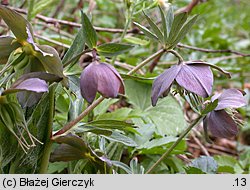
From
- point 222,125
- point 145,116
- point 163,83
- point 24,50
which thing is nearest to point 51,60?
point 24,50

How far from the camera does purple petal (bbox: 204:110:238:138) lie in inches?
26.2

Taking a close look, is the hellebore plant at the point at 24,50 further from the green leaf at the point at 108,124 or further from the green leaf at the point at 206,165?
the green leaf at the point at 206,165

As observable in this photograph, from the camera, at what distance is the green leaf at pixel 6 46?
62 centimetres

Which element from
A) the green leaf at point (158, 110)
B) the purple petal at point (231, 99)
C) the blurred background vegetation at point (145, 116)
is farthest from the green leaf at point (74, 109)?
the green leaf at point (158, 110)

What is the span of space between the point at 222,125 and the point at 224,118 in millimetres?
11

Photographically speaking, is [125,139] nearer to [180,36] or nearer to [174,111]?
[180,36]

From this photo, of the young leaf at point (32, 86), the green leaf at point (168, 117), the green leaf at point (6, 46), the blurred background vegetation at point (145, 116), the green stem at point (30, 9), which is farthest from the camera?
the green leaf at point (168, 117)

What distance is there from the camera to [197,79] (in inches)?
23.4

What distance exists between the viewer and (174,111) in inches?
45.2

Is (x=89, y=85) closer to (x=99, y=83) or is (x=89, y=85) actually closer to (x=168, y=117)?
(x=99, y=83)

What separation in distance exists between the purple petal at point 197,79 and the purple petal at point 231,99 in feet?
0.24

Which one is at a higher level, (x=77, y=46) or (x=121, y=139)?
(x=77, y=46)
